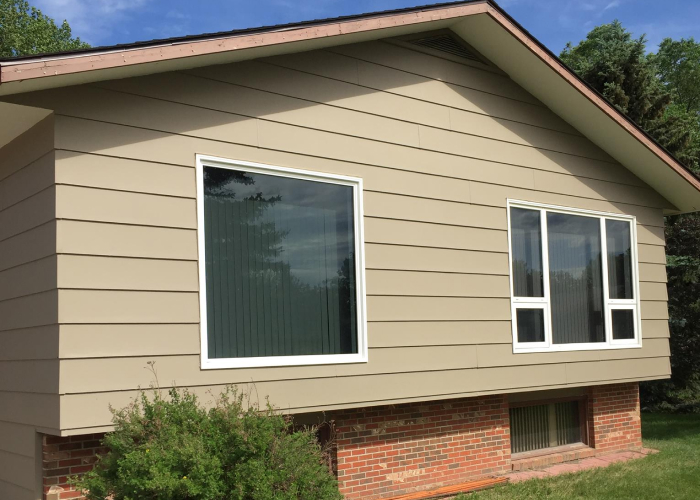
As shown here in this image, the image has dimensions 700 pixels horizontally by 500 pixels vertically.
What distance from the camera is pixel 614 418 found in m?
11.0

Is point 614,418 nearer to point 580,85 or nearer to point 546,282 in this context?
point 546,282

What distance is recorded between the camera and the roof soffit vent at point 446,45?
8672 mm

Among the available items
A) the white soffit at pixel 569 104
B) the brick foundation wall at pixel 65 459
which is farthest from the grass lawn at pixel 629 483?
the brick foundation wall at pixel 65 459

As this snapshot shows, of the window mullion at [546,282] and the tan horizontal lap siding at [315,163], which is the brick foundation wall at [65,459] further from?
the window mullion at [546,282]

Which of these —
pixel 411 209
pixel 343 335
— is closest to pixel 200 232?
pixel 343 335

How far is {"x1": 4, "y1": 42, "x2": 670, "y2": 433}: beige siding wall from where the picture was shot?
6020 millimetres

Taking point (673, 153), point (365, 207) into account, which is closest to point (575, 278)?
point (365, 207)

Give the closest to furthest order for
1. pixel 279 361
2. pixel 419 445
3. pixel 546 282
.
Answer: pixel 279 361, pixel 419 445, pixel 546 282

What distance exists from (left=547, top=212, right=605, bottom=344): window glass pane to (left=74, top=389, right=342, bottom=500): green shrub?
507cm

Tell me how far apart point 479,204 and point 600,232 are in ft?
7.91

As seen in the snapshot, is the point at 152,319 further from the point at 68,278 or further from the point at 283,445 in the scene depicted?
the point at 283,445

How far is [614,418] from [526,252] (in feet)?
10.9

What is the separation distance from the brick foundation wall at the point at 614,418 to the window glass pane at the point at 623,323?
86 centimetres

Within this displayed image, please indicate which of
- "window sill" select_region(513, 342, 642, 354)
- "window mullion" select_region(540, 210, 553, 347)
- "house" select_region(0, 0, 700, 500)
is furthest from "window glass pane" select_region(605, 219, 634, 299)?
"window mullion" select_region(540, 210, 553, 347)
